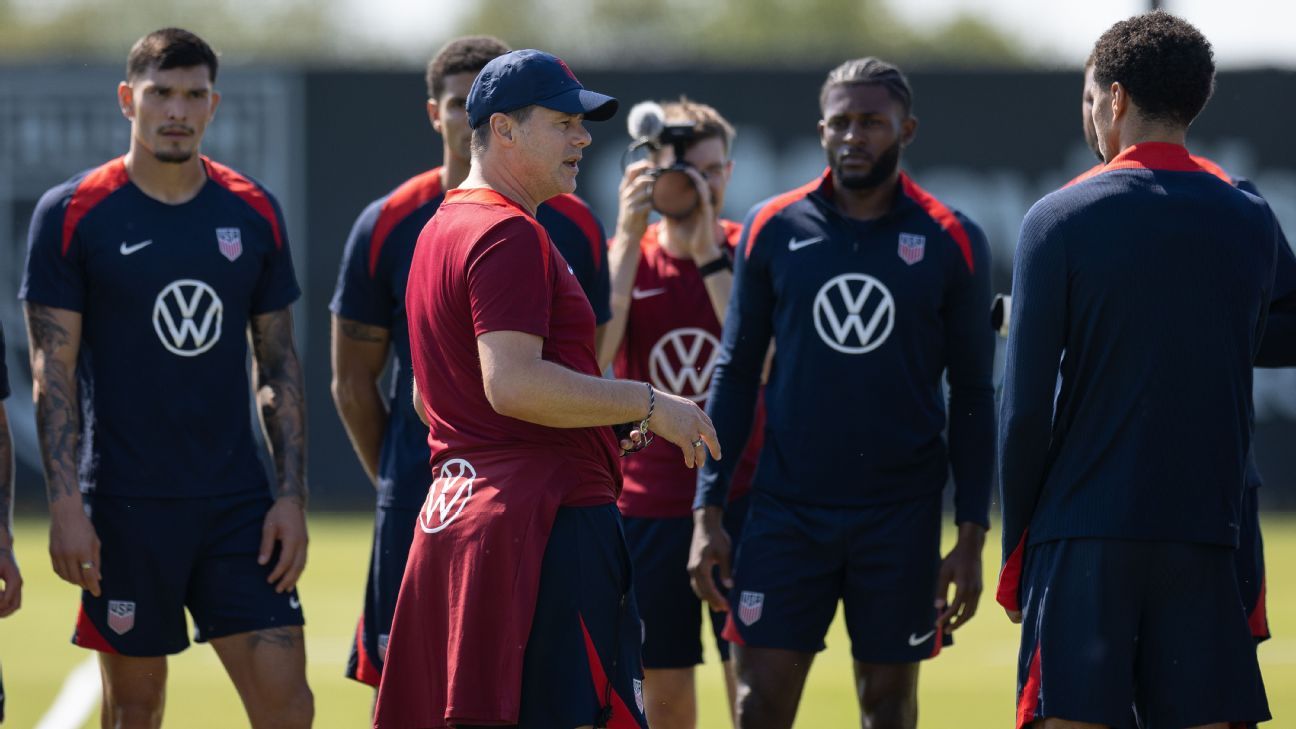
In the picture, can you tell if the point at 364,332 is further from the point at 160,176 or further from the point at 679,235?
the point at 679,235

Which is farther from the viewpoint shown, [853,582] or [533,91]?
[853,582]

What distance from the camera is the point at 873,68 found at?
5.74 metres

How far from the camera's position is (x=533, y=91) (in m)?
4.20

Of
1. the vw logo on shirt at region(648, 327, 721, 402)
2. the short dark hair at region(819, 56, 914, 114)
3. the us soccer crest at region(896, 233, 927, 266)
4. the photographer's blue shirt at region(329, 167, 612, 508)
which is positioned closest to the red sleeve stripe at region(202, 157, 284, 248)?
the photographer's blue shirt at region(329, 167, 612, 508)

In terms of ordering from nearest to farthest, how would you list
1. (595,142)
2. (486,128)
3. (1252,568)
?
(486,128) → (1252,568) → (595,142)

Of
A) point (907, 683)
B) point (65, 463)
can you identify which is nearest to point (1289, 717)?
point (907, 683)

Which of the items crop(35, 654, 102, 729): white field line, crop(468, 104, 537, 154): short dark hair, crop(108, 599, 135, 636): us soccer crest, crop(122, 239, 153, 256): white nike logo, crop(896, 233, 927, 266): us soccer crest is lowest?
crop(35, 654, 102, 729): white field line

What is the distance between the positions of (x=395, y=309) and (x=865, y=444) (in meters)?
1.67

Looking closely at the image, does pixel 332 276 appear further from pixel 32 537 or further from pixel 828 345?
pixel 828 345

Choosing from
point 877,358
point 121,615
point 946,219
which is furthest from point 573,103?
point 121,615

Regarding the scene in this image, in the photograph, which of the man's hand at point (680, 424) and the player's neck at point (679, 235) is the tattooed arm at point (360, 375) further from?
the man's hand at point (680, 424)

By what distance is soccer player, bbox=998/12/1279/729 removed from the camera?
4.05 metres

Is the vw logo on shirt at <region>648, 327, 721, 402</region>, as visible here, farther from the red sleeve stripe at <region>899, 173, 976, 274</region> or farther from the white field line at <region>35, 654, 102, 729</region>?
the white field line at <region>35, 654, 102, 729</region>

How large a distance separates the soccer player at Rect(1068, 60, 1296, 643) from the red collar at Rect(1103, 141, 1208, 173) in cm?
7
